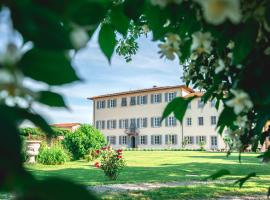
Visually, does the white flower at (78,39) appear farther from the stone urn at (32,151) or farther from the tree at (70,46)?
the stone urn at (32,151)

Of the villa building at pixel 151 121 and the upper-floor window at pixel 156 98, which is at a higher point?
the upper-floor window at pixel 156 98

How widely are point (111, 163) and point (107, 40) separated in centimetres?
1333

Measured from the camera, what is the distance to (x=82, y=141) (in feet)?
78.8

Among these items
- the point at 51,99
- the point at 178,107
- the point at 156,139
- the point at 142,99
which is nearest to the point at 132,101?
the point at 142,99

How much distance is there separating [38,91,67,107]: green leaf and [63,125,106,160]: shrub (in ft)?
76.8

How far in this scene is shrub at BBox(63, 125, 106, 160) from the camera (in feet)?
78.7

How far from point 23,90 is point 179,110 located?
0.80m

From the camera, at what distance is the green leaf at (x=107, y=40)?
1421 millimetres

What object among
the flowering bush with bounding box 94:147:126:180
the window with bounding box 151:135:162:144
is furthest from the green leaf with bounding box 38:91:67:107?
the window with bounding box 151:135:162:144

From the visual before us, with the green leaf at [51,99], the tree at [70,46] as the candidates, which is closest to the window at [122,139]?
the tree at [70,46]

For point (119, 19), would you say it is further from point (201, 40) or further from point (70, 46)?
point (70, 46)

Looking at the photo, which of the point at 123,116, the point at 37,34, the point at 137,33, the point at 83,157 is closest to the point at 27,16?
the point at 37,34

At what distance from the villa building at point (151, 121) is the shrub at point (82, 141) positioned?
79.3 ft

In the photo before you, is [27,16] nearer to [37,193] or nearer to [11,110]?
[11,110]
